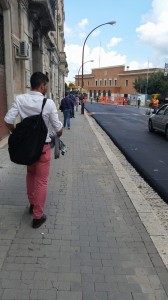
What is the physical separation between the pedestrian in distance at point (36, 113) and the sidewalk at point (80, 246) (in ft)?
1.23

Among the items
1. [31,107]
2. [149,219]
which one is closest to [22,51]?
[31,107]

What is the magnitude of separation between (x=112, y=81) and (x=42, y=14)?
86.5m

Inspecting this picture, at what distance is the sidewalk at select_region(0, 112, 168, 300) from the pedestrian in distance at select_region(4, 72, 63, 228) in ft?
1.23

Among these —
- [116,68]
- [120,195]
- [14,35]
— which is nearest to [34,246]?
[120,195]

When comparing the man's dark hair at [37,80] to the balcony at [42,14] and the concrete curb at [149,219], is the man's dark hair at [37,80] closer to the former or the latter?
the concrete curb at [149,219]

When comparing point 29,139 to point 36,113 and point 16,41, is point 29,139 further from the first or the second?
point 16,41

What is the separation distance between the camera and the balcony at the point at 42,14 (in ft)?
46.1

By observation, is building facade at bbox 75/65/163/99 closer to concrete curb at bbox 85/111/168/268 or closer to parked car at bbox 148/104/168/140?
parked car at bbox 148/104/168/140

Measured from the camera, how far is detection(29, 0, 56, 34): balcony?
14047mm

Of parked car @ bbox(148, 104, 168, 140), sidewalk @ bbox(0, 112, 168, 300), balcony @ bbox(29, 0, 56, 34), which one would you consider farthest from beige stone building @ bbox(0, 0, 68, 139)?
parked car @ bbox(148, 104, 168, 140)

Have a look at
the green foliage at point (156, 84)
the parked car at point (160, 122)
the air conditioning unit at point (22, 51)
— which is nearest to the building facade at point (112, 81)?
the green foliage at point (156, 84)

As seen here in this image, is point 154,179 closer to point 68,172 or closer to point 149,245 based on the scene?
point 68,172

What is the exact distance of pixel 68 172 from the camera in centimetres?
738

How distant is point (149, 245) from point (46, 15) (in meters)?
14.7
